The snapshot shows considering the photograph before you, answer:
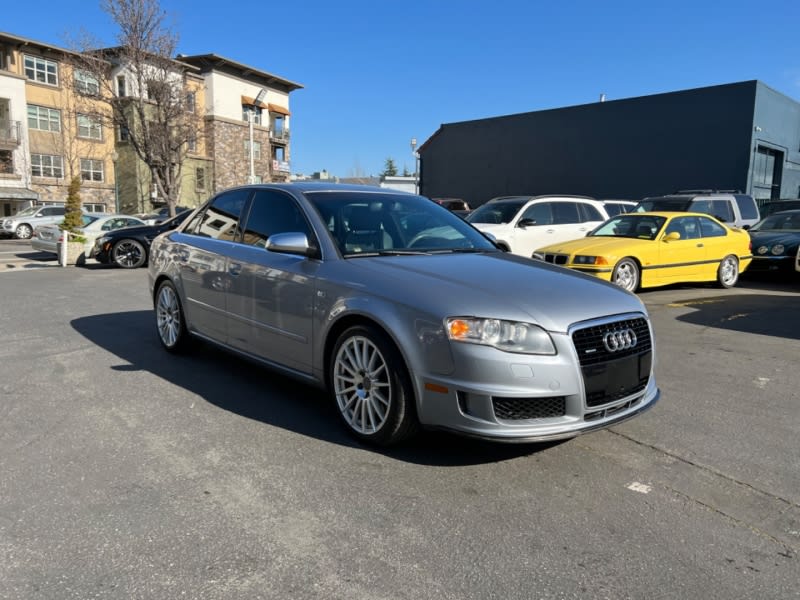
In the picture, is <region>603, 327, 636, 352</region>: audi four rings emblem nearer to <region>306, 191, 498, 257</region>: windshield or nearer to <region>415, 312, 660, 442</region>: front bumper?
<region>415, 312, 660, 442</region>: front bumper

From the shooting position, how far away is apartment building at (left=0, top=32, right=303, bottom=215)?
39719 mm

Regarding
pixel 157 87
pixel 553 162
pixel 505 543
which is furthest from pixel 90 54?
pixel 505 543

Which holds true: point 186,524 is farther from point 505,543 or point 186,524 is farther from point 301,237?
point 301,237

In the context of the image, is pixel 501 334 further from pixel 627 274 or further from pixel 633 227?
pixel 633 227

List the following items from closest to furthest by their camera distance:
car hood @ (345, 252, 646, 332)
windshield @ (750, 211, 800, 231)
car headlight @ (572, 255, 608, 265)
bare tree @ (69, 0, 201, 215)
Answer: car hood @ (345, 252, 646, 332)
car headlight @ (572, 255, 608, 265)
windshield @ (750, 211, 800, 231)
bare tree @ (69, 0, 201, 215)

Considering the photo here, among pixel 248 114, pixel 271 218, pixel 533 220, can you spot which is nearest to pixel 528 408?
pixel 271 218

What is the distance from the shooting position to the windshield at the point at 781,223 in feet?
43.8

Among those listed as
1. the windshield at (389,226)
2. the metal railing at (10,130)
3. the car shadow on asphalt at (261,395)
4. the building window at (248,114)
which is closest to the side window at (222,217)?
the windshield at (389,226)

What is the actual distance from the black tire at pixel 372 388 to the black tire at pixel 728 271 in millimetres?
9907

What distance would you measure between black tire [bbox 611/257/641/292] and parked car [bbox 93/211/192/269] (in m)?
10.1

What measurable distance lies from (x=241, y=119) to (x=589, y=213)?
45.4 meters

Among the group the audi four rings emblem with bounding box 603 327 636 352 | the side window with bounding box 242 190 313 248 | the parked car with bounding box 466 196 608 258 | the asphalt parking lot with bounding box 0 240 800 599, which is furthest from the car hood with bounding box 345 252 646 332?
the parked car with bounding box 466 196 608 258

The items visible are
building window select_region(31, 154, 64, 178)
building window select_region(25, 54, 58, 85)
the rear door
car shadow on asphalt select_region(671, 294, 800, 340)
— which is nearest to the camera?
the rear door

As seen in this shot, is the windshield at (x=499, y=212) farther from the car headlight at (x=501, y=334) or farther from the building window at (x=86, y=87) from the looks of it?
the building window at (x=86, y=87)
